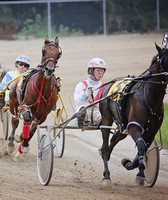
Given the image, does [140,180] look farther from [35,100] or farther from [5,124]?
[5,124]

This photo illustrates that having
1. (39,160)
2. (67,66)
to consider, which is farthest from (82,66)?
(39,160)

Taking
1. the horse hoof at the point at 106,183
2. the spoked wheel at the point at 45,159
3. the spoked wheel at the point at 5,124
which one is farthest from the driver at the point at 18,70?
the horse hoof at the point at 106,183

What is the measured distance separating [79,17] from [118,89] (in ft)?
70.3

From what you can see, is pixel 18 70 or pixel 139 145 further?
pixel 18 70

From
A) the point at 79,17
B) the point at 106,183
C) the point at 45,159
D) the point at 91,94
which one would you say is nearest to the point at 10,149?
the point at 91,94

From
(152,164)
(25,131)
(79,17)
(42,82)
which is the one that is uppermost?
(79,17)

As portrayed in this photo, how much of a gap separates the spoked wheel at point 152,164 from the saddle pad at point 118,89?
74cm

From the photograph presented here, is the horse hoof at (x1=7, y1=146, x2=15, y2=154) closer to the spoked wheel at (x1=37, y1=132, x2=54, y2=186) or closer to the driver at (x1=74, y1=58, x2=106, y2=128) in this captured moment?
the driver at (x1=74, y1=58, x2=106, y2=128)

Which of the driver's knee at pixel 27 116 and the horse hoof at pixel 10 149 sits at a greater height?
the driver's knee at pixel 27 116

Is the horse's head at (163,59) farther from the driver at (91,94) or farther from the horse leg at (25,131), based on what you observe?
the horse leg at (25,131)

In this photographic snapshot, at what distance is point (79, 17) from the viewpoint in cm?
3203

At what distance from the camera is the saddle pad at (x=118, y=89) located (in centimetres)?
1066

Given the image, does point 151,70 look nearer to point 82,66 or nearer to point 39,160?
point 39,160

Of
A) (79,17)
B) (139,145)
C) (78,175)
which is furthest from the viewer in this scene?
(79,17)
